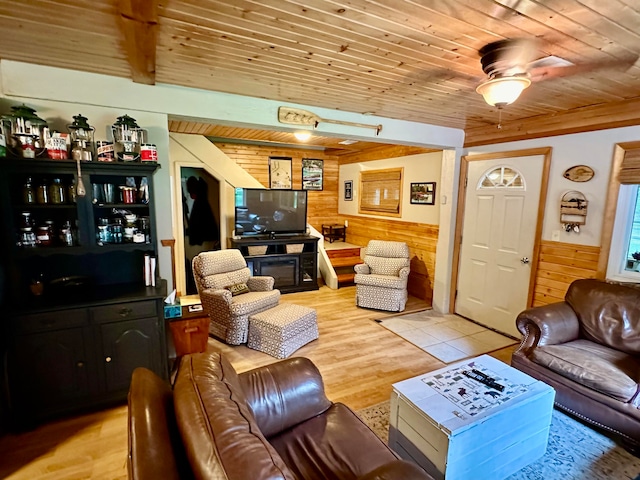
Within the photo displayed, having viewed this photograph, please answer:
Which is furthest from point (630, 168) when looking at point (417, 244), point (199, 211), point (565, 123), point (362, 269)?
point (199, 211)

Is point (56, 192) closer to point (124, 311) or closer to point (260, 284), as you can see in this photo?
point (124, 311)

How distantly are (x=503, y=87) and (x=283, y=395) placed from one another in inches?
82.8

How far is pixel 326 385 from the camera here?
2705 millimetres

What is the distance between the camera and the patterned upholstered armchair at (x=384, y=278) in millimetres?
4422

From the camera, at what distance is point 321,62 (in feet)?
6.61

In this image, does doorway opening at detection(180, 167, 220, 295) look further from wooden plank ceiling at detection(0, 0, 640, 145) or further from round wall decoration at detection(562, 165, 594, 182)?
round wall decoration at detection(562, 165, 594, 182)

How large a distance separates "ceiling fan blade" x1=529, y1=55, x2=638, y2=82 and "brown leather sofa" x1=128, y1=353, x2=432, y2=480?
→ 234 centimetres

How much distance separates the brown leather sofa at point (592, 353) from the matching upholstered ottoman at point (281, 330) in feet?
6.22

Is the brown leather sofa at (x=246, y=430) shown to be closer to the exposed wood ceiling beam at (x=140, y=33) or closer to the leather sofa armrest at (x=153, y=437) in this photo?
the leather sofa armrest at (x=153, y=437)

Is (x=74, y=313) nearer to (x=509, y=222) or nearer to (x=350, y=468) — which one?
(x=350, y=468)

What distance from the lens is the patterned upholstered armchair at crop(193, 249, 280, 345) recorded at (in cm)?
336

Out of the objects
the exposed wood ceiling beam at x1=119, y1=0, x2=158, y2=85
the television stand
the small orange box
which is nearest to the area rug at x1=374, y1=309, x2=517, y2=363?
the television stand

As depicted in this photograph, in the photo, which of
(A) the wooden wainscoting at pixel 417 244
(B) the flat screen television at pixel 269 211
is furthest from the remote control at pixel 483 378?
(B) the flat screen television at pixel 269 211

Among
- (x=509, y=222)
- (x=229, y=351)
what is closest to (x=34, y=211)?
(x=229, y=351)
